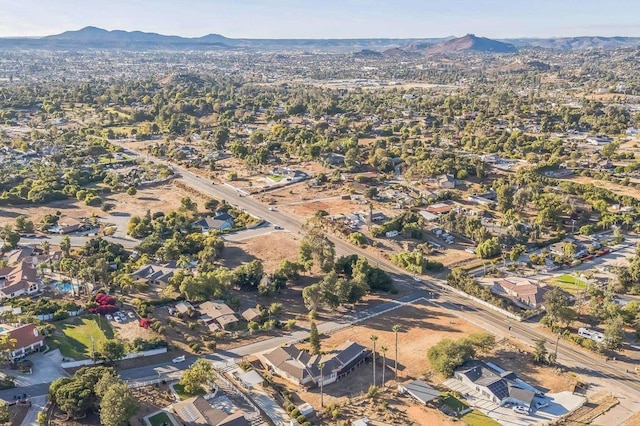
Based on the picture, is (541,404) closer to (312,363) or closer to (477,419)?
(477,419)

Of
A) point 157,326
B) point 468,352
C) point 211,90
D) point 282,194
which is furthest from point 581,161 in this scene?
point 211,90

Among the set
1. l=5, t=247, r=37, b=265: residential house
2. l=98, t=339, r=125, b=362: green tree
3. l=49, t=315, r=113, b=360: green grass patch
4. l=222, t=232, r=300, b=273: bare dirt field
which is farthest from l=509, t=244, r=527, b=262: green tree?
l=5, t=247, r=37, b=265: residential house

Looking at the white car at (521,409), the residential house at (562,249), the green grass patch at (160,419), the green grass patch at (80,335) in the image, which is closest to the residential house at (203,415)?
the green grass patch at (160,419)

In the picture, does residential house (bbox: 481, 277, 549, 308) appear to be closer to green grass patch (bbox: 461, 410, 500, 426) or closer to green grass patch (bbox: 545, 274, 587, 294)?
green grass patch (bbox: 545, 274, 587, 294)

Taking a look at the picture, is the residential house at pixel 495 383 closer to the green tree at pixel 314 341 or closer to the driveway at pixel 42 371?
the green tree at pixel 314 341

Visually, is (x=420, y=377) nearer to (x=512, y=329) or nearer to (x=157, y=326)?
(x=512, y=329)

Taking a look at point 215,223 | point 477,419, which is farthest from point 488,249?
point 215,223
